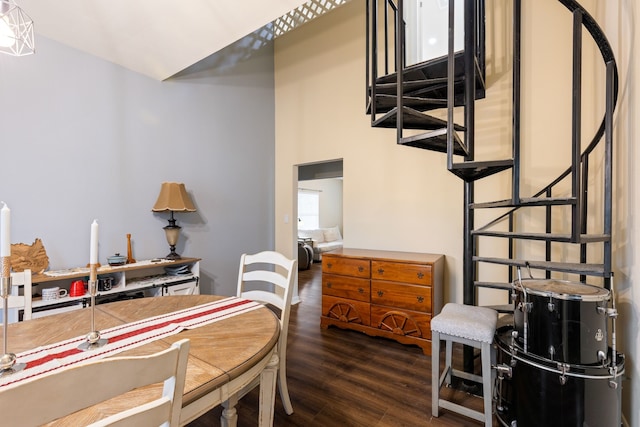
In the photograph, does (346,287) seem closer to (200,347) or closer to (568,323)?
(568,323)

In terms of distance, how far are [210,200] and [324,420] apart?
2563 mm

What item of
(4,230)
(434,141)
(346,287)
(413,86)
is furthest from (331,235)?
(4,230)

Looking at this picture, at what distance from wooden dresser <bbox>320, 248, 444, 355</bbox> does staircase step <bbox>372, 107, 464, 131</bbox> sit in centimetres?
116

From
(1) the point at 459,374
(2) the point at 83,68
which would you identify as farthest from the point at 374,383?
(2) the point at 83,68

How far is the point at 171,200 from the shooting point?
292 centimetres

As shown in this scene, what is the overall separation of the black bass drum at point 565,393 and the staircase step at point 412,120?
1323mm

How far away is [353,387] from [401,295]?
2.98 ft

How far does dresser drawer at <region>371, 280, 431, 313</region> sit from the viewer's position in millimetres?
2579

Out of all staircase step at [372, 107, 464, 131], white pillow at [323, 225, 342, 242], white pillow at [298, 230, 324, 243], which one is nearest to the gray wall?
staircase step at [372, 107, 464, 131]

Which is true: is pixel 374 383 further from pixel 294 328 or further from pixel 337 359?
pixel 294 328

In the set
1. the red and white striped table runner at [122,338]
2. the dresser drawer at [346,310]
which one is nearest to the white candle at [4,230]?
the red and white striped table runner at [122,338]

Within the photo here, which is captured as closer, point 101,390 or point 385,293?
point 101,390

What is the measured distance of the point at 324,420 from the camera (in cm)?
177

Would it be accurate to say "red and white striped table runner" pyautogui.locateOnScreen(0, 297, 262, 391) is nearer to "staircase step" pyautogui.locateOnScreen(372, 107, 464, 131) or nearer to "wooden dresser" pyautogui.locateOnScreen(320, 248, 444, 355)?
"staircase step" pyautogui.locateOnScreen(372, 107, 464, 131)
